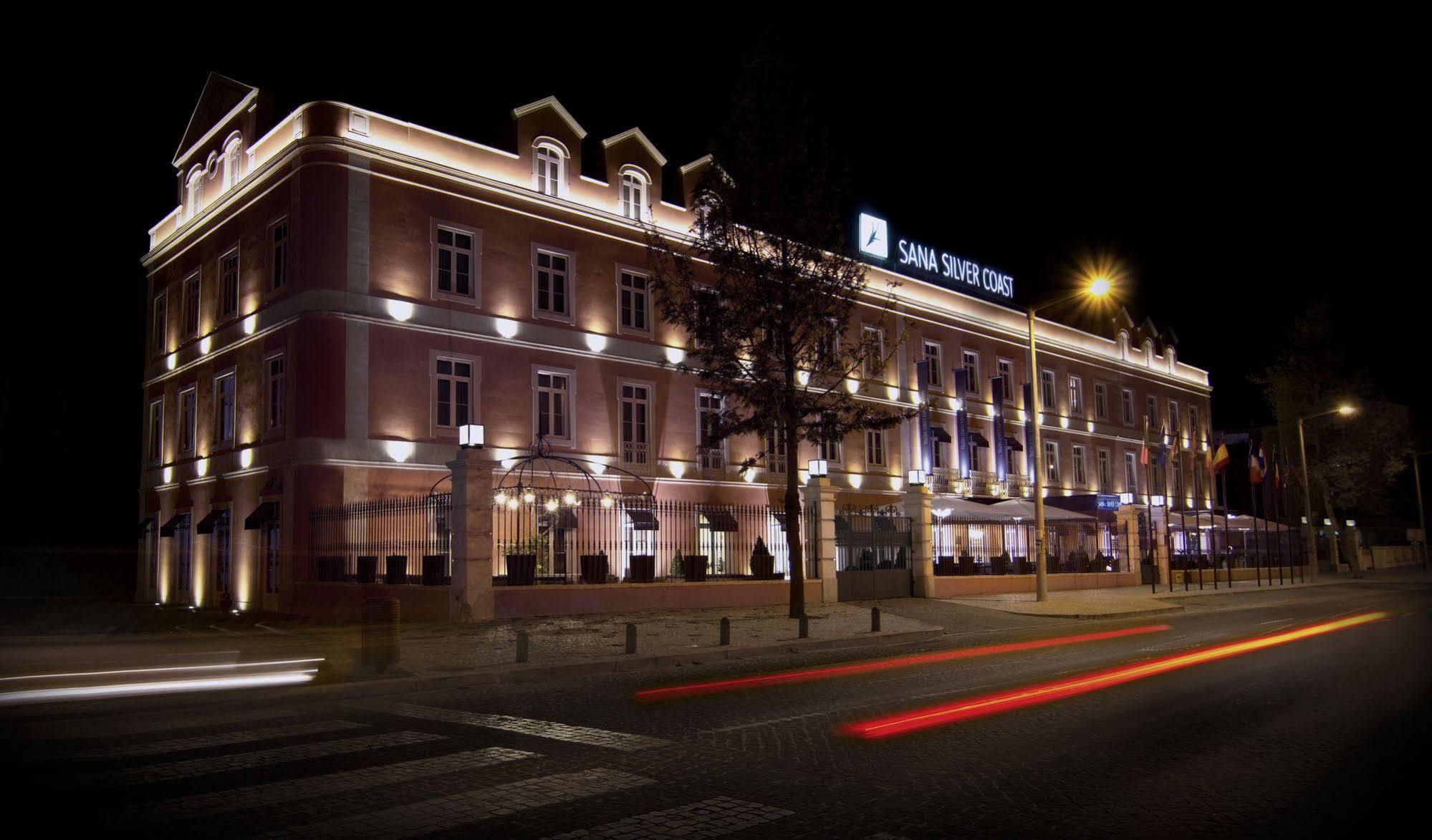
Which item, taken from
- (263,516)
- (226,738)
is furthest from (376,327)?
(226,738)

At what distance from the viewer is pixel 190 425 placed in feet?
107

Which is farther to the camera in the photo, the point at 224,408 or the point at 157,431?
the point at 157,431

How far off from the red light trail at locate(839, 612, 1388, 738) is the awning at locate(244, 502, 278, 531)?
21106mm

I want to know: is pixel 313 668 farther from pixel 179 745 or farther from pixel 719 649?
pixel 719 649

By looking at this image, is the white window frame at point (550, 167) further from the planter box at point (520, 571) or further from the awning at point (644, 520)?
the planter box at point (520, 571)

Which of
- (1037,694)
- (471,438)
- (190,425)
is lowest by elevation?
(1037,694)

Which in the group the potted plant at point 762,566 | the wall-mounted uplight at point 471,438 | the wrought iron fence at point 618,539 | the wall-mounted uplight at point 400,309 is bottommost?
the potted plant at point 762,566

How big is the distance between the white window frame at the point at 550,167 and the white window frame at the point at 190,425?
12671mm

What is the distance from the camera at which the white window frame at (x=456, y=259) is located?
93.4 feet

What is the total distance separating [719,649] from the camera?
15867mm

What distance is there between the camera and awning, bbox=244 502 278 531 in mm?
26219

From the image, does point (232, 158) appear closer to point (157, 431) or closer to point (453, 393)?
point (157, 431)

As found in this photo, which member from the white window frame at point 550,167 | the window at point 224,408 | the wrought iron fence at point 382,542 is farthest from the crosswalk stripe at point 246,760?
the white window frame at point 550,167

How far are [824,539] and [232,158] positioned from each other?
21606 mm
